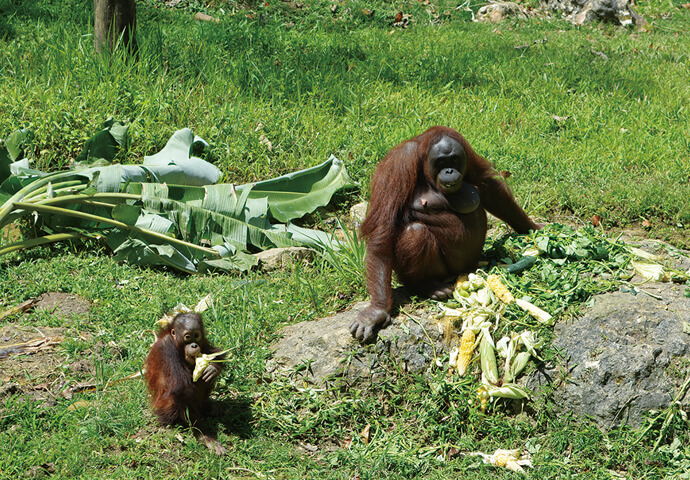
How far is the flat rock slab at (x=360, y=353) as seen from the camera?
3.50 meters

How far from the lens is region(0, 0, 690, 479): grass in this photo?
314cm

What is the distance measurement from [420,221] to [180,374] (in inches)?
56.5

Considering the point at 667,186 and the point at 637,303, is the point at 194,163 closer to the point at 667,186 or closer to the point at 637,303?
the point at 637,303

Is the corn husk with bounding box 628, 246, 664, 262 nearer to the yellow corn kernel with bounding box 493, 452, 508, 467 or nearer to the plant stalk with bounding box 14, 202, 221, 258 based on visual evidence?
the yellow corn kernel with bounding box 493, 452, 508, 467

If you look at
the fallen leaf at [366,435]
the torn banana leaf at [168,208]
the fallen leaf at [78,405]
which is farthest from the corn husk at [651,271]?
the fallen leaf at [78,405]

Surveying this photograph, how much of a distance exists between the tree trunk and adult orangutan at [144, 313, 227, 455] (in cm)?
375

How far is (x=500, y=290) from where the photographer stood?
3.52 metres

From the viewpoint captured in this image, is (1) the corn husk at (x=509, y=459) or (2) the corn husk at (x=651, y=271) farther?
(2) the corn husk at (x=651, y=271)

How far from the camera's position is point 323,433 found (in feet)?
11.0

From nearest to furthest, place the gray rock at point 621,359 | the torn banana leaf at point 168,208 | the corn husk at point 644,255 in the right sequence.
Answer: the gray rock at point 621,359, the corn husk at point 644,255, the torn banana leaf at point 168,208

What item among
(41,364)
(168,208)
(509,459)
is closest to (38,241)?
(168,208)

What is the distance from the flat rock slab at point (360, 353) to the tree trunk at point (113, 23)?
12.2 feet

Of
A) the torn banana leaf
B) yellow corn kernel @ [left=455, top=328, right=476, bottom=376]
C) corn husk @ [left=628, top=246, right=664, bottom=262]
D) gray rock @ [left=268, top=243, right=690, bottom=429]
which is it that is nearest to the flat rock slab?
gray rock @ [left=268, top=243, right=690, bottom=429]

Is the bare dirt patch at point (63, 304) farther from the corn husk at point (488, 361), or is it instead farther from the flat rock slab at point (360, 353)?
the corn husk at point (488, 361)
